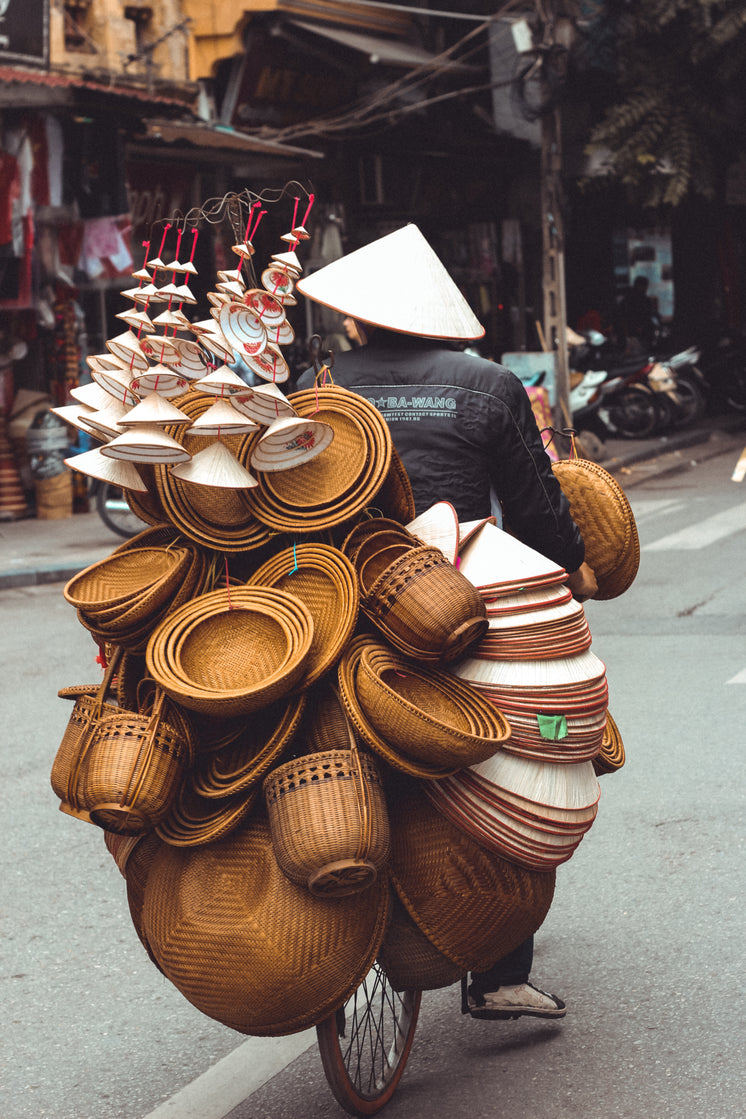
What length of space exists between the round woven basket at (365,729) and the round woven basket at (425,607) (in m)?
0.09

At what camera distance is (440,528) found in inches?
106

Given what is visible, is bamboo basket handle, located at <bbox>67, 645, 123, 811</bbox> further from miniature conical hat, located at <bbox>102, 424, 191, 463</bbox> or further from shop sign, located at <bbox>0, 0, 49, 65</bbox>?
shop sign, located at <bbox>0, 0, 49, 65</bbox>

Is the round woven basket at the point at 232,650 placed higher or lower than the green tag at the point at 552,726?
higher

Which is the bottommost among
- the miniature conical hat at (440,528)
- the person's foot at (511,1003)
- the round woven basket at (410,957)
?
the person's foot at (511,1003)

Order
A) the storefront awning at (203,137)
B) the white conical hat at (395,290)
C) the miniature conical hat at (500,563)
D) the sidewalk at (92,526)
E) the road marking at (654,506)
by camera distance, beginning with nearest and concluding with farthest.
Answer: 1. the miniature conical hat at (500,563)
2. the white conical hat at (395,290)
3. the sidewalk at (92,526)
4. the road marking at (654,506)
5. the storefront awning at (203,137)

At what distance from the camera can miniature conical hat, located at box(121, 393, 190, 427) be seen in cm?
249

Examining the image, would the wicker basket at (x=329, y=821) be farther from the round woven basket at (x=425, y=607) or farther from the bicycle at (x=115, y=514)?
the bicycle at (x=115, y=514)

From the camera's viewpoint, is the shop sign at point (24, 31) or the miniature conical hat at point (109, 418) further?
the shop sign at point (24, 31)

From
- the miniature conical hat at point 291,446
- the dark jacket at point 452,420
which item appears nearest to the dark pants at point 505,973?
the dark jacket at point 452,420

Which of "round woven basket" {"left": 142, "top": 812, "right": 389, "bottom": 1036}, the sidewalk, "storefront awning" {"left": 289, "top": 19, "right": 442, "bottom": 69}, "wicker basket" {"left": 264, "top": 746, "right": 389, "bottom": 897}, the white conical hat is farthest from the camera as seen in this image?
"storefront awning" {"left": 289, "top": 19, "right": 442, "bottom": 69}

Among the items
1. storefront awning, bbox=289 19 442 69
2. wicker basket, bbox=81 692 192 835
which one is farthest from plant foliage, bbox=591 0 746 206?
wicker basket, bbox=81 692 192 835

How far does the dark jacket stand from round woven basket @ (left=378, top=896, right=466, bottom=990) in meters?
0.88

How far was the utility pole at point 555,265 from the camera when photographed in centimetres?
1441

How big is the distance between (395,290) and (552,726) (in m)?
0.99
